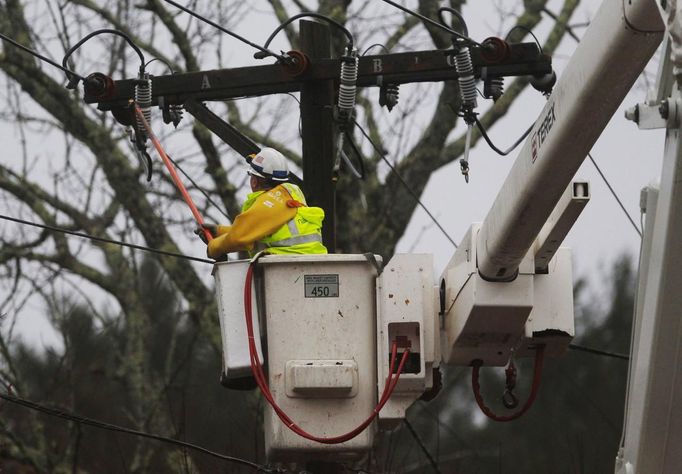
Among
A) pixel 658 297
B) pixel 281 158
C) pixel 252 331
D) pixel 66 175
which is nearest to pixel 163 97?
pixel 281 158

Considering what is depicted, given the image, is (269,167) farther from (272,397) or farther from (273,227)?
(272,397)

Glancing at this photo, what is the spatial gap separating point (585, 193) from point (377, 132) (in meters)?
12.2

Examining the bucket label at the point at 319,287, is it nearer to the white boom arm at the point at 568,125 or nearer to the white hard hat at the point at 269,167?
the white boom arm at the point at 568,125

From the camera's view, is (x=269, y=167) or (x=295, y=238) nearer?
(x=295, y=238)

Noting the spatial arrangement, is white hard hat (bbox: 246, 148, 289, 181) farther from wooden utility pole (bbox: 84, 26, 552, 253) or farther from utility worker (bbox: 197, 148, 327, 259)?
wooden utility pole (bbox: 84, 26, 552, 253)

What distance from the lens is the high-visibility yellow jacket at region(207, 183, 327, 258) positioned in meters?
9.01

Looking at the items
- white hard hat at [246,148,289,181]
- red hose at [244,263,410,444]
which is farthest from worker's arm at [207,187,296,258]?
red hose at [244,263,410,444]

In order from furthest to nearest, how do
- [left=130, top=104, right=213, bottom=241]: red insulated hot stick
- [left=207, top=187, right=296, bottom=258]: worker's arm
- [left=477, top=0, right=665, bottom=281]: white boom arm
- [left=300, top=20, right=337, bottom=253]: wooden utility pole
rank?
1. [left=300, top=20, right=337, bottom=253]: wooden utility pole
2. [left=130, top=104, right=213, bottom=241]: red insulated hot stick
3. [left=207, top=187, right=296, bottom=258]: worker's arm
4. [left=477, top=0, right=665, bottom=281]: white boom arm

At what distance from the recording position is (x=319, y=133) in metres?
10.5

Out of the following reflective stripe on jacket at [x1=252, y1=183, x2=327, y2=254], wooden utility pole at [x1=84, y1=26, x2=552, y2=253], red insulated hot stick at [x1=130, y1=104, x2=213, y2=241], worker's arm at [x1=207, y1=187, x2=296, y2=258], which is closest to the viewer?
worker's arm at [x1=207, y1=187, x2=296, y2=258]

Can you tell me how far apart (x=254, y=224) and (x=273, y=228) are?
109 mm

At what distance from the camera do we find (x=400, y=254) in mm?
8547

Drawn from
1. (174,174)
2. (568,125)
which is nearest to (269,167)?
(174,174)

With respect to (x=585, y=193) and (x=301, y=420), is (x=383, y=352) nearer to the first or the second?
(x=301, y=420)
